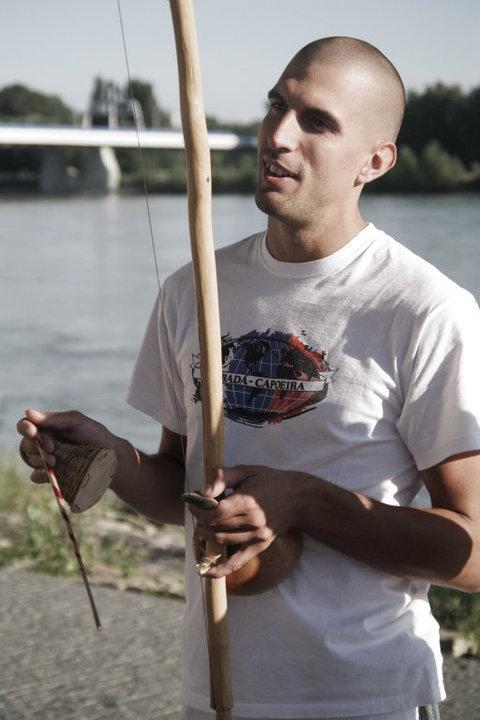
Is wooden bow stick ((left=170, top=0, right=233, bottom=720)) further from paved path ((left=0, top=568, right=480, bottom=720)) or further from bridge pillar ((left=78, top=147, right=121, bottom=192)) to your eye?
bridge pillar ((left=78, top=147, right=121, bottom=192))

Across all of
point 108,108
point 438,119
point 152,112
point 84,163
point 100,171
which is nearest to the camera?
point 438,119

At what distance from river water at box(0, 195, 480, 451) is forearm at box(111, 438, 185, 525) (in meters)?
4.06

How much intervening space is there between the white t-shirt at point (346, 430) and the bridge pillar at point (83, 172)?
17.2 metres

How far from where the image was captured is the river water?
32.7 feet

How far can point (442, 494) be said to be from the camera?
6.31ft

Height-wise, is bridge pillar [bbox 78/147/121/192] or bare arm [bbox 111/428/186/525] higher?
bare arm [bbox 111/428/186/525]

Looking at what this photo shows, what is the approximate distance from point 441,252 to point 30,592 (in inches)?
250

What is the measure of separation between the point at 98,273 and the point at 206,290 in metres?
12.8

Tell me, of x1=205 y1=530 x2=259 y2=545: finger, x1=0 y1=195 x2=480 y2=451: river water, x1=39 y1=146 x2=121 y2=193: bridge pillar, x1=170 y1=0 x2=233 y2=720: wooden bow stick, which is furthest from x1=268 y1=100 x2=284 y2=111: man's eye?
x1=39 y1=146 x2=121 y2=193: bridge pillar

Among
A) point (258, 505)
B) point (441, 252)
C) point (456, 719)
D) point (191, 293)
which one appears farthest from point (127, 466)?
point (441, 252)

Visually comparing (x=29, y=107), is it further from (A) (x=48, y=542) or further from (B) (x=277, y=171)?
(B) (x=277, y=171)

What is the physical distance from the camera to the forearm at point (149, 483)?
7.37ft

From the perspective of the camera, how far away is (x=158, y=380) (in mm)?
2363

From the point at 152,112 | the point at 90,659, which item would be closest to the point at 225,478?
the point at 90,659
